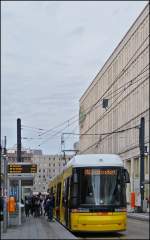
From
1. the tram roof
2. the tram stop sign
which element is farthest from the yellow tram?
the tram stop sign

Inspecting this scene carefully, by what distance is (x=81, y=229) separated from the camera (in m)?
22.7

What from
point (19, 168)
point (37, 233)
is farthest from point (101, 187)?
point (19, 168)

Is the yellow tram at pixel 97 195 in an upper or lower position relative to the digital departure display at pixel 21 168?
lower

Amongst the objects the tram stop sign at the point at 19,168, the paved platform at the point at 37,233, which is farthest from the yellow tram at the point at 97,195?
the tram stop sign at the point at 19,168

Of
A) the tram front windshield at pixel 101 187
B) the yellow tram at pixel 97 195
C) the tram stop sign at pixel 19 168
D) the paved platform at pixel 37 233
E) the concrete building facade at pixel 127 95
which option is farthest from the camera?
the concrete building facade at pixel 127 95

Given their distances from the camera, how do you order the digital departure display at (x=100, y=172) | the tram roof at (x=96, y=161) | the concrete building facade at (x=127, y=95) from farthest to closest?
1. the concrete building facade at (x=127, y=95)
2. the tram roof at (x=96, y=161)
3. the digital departure display at (x=100, y=172)

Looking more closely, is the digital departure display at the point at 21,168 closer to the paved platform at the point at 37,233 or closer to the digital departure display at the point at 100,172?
the paved platform at the point at 37,233

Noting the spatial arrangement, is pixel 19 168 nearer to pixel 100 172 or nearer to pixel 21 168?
pixel 21 168

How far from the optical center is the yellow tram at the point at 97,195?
2256cm

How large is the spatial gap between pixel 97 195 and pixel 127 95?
5407 cm

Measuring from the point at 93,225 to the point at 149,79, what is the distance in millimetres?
45584

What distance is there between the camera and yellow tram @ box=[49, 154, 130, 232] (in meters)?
22.6

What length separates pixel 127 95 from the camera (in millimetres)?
76438

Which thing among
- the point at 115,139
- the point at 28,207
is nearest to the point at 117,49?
the point at 115,139
